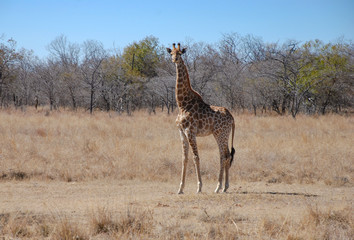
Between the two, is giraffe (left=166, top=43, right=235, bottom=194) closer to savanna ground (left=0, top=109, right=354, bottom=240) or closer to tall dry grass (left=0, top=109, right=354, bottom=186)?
savanna ground (left=0, top=109, right=354, bottom=240)

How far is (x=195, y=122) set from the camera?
7.44 metres

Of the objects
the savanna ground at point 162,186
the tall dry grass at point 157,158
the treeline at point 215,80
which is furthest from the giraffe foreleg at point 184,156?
the treeline at point 215,80

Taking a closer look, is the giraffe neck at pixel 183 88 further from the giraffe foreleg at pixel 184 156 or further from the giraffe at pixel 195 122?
the giraffe foreleg at pixel 184 156

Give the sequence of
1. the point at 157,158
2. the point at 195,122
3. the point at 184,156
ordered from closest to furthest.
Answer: the point at 195,122 < the point at 184,156 < the point at 157,158

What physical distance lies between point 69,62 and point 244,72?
21120 millimetres

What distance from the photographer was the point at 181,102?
7.72 meters

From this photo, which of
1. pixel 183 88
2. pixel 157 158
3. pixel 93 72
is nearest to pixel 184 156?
pixel 183 88

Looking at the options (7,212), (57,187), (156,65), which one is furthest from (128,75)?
(7,212)

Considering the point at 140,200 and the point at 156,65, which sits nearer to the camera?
the point at 140,200

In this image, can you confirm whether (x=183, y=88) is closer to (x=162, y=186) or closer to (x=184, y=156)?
(x=184, y=156)

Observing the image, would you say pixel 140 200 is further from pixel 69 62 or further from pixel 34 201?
pixel 69 62

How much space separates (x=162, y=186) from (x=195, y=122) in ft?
7.20

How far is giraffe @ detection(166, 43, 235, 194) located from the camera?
745cm

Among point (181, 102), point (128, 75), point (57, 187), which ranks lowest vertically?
point (57, 187)
